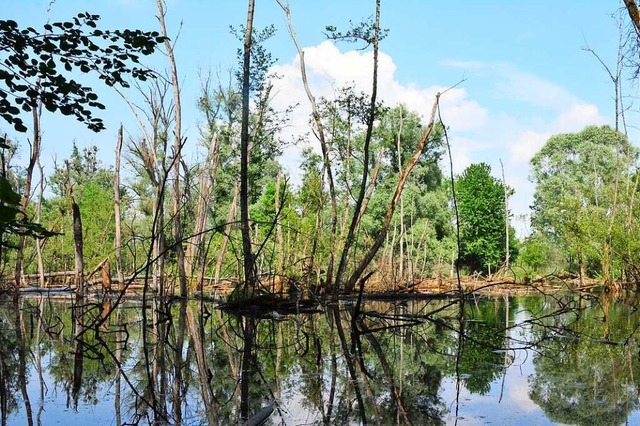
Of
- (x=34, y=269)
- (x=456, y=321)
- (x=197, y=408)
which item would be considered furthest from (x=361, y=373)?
(x=34, y=269)

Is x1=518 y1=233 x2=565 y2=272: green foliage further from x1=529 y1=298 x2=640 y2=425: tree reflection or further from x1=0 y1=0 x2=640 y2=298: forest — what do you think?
x1=529 y1=298 x2=640 y2=425: tree reflection

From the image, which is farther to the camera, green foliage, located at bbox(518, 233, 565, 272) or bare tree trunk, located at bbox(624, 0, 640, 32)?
green foliage, located at bbox(518, 233, 565, 272)

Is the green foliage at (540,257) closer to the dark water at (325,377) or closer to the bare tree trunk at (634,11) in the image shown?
the bare tree trunk at (634,11)

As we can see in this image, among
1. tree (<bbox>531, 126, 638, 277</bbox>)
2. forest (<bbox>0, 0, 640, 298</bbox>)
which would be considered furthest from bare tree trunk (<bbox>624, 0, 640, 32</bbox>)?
tree (<bbox>531, 126, 638, 277</bbox>)

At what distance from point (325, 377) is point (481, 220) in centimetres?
3903

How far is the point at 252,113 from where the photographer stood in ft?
99.0

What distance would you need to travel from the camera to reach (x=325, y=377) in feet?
12.0

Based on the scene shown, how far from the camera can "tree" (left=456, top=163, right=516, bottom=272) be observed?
4062 centimetres

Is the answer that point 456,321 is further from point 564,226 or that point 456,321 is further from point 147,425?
point 564,226

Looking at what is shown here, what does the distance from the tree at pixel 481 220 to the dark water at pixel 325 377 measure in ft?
114

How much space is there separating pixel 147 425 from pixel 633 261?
15834 millimetres

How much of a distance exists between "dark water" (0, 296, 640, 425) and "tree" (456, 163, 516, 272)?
1370 inches

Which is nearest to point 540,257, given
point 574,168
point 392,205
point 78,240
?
point 574,168

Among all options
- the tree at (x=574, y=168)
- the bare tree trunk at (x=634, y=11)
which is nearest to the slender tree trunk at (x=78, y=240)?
the bare tree trunk at (x=634, y=11)
